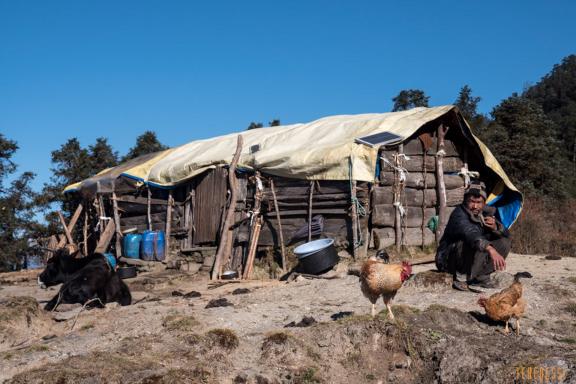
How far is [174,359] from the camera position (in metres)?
5.34

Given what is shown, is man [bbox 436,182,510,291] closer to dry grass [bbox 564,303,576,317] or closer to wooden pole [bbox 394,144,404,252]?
dry grass [bbox 564,303,576,317]

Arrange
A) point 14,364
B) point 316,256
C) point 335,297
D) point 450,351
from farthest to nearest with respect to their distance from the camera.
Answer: point 316,256 → point 335,297 → point 14,364 → point 450,351

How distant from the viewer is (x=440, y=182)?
1237cm

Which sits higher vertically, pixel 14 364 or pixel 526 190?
pixel 526 190

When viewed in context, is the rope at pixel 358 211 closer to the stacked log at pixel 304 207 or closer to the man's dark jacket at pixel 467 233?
the stacked log at pixel 304 207

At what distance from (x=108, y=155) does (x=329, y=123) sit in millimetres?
11215

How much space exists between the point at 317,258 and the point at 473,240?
151 inches

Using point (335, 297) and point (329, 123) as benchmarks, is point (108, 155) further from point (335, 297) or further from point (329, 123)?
point (335, 297)

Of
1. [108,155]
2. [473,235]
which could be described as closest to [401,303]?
[473,235]

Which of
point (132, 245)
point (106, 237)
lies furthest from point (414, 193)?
point (106, 237)

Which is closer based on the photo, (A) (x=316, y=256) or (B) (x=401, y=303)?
(B) (x=401, y=303)

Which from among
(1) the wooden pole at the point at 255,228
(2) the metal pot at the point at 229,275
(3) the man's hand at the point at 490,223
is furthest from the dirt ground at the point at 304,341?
(1) the wooden pole at the point at 255,228

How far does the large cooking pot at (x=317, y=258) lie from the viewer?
1052 cm

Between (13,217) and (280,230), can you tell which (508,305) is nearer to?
(280,230)
